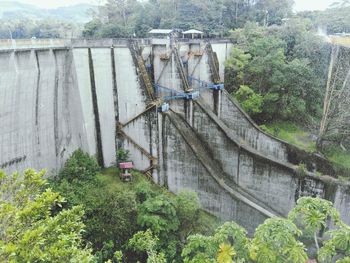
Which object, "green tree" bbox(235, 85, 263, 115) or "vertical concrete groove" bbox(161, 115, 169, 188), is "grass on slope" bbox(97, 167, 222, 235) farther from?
"green tree" bbox(235, 85, 263, 115)

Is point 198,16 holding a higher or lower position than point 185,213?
higher

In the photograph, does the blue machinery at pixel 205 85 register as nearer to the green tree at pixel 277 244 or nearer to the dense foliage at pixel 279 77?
the dense foliage at pixel 279 77

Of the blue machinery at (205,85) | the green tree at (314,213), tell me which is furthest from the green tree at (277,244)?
the blue machinery at (205,85)

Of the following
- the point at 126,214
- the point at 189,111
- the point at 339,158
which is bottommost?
the point at 126,214

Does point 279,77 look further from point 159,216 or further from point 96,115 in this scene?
point 159,216

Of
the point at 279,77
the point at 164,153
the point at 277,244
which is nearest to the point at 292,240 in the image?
the point at 277,244
